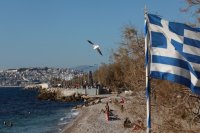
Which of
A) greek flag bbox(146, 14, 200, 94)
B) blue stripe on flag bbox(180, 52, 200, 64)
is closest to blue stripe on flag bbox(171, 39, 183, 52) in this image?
greek flag bbox(146, 14, 200, 94)

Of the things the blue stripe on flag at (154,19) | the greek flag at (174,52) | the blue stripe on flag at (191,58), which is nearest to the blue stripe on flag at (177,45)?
the greek flag at (174,52)

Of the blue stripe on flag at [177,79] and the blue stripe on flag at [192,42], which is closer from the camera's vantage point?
the blue stripe on flag at [177,79]

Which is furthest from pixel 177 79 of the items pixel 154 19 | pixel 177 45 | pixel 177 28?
pixel 154 19

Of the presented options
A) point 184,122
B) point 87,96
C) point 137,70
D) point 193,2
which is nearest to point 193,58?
point 193,2

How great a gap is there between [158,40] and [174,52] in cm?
47

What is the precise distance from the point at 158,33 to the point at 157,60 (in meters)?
0.61

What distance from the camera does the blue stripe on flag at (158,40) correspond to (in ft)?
36.7

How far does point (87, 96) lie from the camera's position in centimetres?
11631

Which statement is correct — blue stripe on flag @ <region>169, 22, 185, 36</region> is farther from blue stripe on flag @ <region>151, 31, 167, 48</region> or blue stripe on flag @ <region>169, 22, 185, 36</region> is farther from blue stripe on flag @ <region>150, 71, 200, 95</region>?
blue stripe on flag @ <region>150, 71, 200, 95</region>

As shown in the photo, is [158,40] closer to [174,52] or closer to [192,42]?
[174,52]

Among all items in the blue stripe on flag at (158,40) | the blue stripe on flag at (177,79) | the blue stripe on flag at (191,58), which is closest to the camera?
the blue stripe on flag at (177,79)

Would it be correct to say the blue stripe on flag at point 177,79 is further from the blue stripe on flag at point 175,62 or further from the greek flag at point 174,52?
the blue stripe on flag at point 175,62

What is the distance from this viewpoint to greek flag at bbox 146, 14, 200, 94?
10.9m

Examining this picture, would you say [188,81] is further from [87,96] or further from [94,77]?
[94,77]
